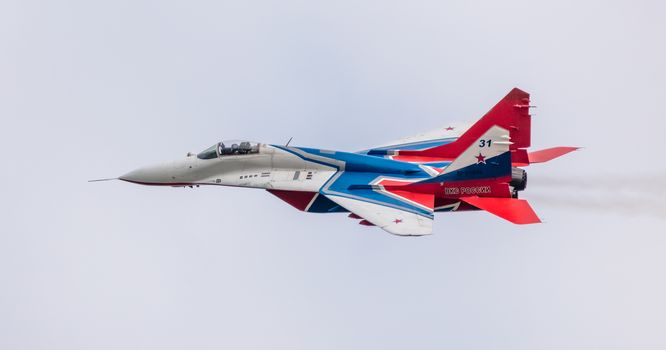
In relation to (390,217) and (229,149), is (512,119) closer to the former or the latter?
(390,217)

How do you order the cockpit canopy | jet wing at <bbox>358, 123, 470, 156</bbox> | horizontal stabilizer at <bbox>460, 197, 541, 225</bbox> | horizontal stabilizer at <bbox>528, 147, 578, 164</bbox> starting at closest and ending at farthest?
horizontal stabilizer at <bbox>460, 197, 541, 225</bbox> < the cockpit canopy < horizontal stabilizer at <bbox>528, 147, 578, 164</bbox> < jet wing at <bbox>358, 123, 470, 156</bbox>

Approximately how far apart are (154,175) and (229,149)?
99.7 inches

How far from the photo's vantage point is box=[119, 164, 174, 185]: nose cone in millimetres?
43844

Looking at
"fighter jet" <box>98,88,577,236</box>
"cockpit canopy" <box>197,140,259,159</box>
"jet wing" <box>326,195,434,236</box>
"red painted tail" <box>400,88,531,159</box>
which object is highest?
"red painted tail" <box>400,88,531,159</box>

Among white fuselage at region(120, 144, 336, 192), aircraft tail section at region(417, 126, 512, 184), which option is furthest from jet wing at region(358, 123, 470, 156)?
aircraft tail section at region(417, 126, 512, 184)

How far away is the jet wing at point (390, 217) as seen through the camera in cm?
3909

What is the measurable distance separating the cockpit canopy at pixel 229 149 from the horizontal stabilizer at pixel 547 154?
8.74 m

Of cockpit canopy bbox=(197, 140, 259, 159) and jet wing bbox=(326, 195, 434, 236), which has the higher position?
cockpit canopy bbox=(197, 140, 259, 159)

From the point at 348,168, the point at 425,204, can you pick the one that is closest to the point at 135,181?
the point at 348,168

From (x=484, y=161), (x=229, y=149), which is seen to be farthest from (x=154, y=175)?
(x=484, y=161)

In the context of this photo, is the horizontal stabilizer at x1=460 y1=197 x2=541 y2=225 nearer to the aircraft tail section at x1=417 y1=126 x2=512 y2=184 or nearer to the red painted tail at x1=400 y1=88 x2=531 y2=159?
the aircraft tail section at x1=417 y1=126 x2=512 y2=184

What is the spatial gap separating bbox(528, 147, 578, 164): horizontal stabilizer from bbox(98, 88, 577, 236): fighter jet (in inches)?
1.2

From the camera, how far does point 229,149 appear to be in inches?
1715

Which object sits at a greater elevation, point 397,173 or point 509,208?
point 397,173
